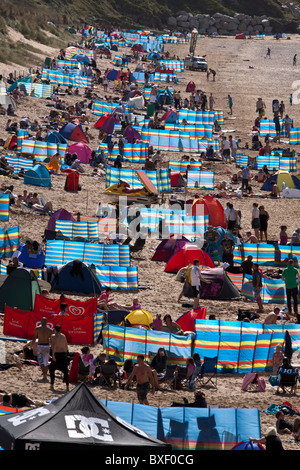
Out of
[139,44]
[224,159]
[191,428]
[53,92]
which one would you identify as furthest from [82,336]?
[139,44]

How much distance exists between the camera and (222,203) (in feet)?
91.8

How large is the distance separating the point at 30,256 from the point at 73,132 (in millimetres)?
15348

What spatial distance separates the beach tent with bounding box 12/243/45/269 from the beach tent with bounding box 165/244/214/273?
3162mm

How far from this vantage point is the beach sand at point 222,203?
542 inches

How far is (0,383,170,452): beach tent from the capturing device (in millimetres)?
9539

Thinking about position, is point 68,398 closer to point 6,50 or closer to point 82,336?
point 82,336

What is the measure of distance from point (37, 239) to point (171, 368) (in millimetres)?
8093

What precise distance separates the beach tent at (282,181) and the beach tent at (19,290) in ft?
48.4

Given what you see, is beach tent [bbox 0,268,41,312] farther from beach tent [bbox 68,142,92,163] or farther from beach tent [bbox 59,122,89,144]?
beach tent [bbox 59,122,89,144]

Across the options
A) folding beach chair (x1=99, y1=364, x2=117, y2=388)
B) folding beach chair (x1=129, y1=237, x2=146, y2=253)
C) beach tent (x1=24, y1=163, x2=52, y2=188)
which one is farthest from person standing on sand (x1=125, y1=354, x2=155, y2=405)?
beach tent (x1=24, y1=163, x2=52, y2=188)

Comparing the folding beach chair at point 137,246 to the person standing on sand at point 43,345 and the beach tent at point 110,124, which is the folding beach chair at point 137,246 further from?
the beach tent at point 110,124

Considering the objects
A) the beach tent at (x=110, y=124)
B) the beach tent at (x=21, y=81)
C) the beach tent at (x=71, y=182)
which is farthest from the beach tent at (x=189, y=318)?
the beach tent at (x=21, y=81)

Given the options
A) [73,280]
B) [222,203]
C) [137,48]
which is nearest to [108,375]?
[73,280]

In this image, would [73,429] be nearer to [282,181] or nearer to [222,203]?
[222,203]
